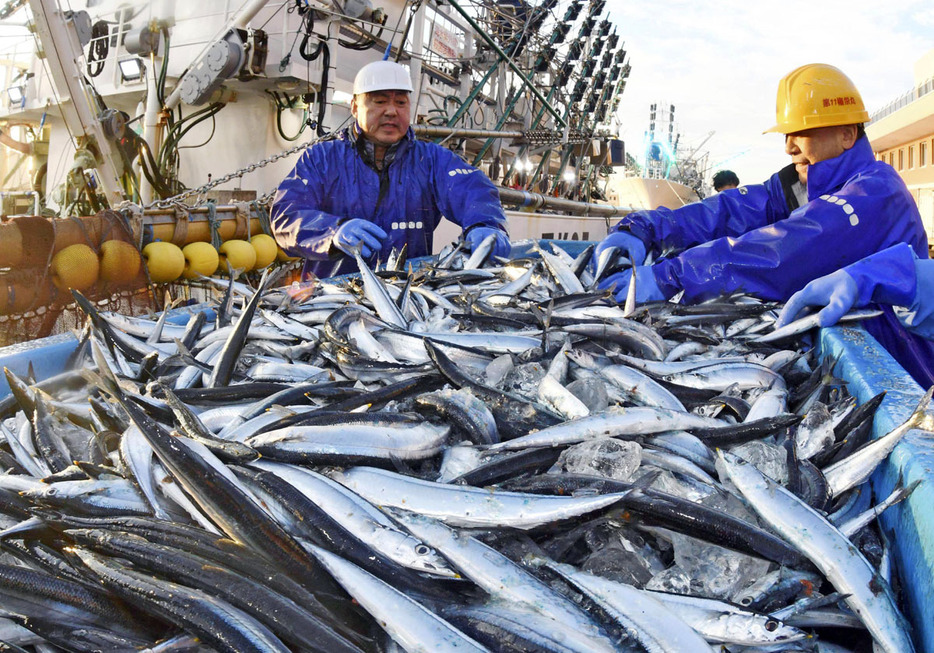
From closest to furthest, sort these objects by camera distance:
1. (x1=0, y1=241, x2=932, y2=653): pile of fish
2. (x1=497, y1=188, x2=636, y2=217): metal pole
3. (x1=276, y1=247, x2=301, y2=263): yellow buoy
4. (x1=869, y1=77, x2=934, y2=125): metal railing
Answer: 1. (x1=0, y1=241, x2=932, y2=653): pile of fish
2. (x1=276, y1=247, x2=301, y2=263): yellow buoy
3. (x1=497, y1=188, x2=636, y2=217): metal pole
4. (x1=869, y1=77, x2=934, y2=125): metal railing

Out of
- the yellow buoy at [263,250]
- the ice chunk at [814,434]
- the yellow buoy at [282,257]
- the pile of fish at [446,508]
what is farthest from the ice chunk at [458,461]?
the yellow buoy at [282,257]

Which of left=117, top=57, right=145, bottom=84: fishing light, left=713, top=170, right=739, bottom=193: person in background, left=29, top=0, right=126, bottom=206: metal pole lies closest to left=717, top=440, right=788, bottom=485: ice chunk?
left=29, top=0, right=126, bottom=206: metal pole

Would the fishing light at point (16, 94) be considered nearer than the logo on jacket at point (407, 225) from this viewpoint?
No

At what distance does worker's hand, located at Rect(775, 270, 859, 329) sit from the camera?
8.32ft

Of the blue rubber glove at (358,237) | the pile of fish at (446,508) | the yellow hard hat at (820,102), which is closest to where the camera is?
the pile of fish at (446,508)

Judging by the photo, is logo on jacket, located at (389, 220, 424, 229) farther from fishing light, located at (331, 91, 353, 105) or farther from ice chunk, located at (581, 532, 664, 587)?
fishing light, located at (331, 91, 353, 105)

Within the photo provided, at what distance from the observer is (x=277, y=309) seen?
2912 millimetres

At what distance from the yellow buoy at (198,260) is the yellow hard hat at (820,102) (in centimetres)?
536

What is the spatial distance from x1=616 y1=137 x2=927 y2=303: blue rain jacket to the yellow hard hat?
0.64 ft

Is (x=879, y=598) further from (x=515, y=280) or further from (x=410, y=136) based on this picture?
(x=410, y=136)

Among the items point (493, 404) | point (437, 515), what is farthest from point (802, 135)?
point (437, 515)

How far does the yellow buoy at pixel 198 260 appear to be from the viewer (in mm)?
6031

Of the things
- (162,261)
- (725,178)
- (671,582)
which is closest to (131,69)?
(162,261)

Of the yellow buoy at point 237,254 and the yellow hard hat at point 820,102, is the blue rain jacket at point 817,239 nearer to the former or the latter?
the yellow hard hat at point 820,102
